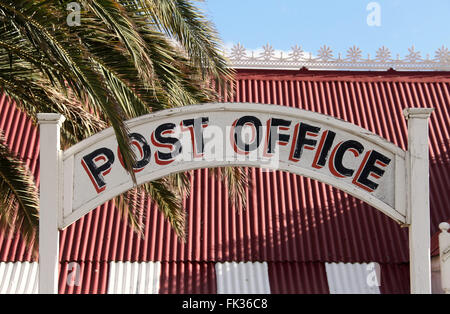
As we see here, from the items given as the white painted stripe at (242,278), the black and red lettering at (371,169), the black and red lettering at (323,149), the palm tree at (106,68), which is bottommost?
the white painted stripe at (242,278)

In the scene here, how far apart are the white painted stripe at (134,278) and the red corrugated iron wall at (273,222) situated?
142 mm

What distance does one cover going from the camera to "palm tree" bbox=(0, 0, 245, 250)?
20.3 feet

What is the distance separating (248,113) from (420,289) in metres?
1.97

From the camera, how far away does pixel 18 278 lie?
31.4ft

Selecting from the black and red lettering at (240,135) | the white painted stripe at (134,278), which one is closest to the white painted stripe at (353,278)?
the white painted stripe at (134,278)

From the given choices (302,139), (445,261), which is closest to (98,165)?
(302,139)

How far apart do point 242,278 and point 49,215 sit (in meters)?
4.41

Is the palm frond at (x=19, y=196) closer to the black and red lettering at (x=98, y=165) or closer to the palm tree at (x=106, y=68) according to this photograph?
the palm tree at (x=106, y=68)

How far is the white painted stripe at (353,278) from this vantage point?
374 inches

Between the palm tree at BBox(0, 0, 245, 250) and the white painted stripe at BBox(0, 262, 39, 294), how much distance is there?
113 cm

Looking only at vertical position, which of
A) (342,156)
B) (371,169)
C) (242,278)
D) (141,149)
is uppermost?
(141,149)

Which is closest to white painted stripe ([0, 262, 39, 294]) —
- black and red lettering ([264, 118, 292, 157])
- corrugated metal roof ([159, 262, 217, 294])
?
corrugated metal roof ([159, 262, 217, 294])

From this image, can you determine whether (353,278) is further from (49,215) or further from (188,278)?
(49,215)

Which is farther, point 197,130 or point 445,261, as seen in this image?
point 445,261
